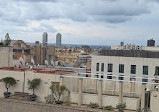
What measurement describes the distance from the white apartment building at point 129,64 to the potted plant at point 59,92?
44.6ft

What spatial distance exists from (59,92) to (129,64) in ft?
71.7

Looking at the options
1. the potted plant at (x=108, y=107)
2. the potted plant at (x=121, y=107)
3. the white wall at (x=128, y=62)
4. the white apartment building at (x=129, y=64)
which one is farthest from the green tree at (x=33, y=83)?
the white wall at (x=128, y=62)

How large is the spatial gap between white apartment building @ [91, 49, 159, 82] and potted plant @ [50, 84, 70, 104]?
13603 mm

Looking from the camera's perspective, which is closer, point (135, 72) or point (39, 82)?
point (39, 82)

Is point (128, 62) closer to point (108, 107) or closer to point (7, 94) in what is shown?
point (108, 107)

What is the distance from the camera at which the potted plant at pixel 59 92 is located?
39.9m

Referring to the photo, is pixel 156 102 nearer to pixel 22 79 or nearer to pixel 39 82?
pixel 39 82

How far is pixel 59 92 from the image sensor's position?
3984cm

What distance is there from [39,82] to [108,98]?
1186 cm

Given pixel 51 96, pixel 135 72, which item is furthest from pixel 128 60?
pixel 51 96

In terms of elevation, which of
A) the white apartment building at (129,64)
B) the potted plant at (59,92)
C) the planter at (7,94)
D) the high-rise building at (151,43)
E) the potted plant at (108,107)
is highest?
the high-rise building at (151,43)

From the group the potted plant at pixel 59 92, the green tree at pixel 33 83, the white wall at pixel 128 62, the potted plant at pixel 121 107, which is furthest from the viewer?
the white wall at pixel 128 62

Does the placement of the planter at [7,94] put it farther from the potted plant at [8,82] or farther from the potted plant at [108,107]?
the potted plant at [108,107]

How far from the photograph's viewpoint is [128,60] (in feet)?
186
